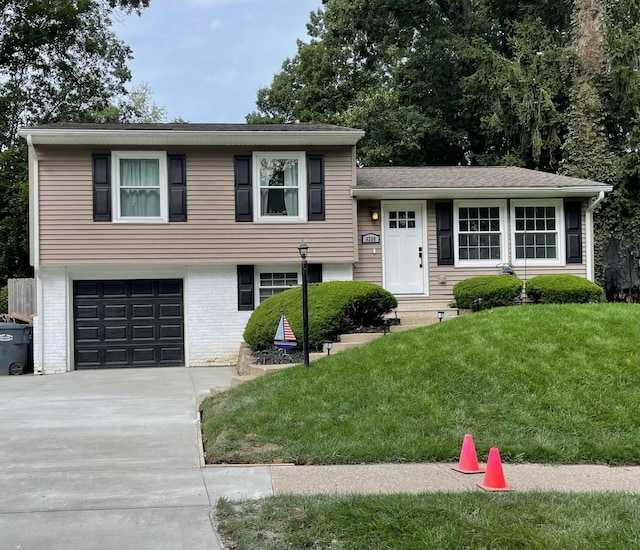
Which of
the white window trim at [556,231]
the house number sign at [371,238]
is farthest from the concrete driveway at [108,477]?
the white window trim at [556,231]

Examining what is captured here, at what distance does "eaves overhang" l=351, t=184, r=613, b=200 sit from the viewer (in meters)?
13.8

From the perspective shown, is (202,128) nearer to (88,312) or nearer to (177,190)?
(177,190)

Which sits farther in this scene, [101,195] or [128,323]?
[128,323]

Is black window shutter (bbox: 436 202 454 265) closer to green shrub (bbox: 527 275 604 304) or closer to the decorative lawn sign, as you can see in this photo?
green shrub (bbox: 527 275 604 304)

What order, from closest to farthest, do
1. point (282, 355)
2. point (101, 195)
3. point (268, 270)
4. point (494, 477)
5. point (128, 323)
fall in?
point (494, 477), point (282, 355), point (101, 195), point (128, 323), point (268, 270)

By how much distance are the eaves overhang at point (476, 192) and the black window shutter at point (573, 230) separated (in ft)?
1.14

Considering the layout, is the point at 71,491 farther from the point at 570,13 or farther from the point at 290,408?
the point at 570,13

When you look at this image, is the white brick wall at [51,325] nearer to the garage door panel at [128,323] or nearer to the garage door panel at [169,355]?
the garage door panel at [128,323]

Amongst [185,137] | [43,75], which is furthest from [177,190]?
[43,75]

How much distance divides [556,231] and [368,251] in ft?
15.1

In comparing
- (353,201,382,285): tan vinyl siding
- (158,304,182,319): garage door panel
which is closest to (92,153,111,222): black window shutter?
(158,304,182,319): garage door panel

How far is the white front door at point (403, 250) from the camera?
47.0 ft

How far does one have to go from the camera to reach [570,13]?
885 inches

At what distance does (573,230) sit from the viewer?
1459cm
